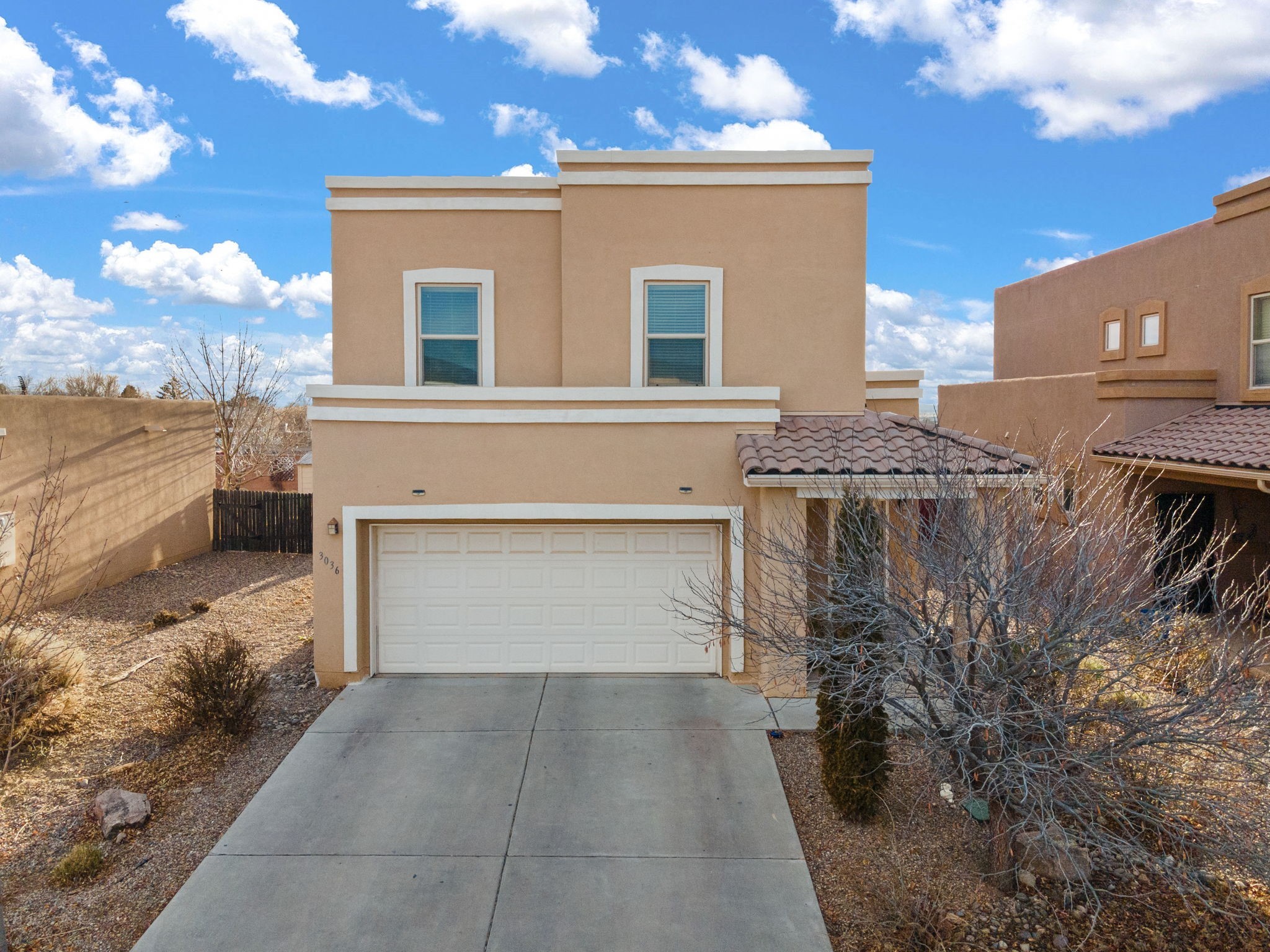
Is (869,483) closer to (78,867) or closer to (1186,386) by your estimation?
(78,867)

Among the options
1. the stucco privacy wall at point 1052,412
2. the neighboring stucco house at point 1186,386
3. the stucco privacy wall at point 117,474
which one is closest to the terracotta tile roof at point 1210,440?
the neighboring stucco house at point 1186,386

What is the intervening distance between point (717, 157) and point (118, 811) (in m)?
10.4

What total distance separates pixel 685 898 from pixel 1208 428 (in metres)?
12.2

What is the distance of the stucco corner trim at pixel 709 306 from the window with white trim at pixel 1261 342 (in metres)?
9.96

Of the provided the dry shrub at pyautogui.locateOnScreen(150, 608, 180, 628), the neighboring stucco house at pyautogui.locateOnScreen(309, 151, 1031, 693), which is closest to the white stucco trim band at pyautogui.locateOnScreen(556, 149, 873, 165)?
the neighboring stucco house at pyautogui.locateOnScreen(309, 151, 1031, 693)

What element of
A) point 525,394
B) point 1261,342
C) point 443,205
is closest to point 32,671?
point 525,394

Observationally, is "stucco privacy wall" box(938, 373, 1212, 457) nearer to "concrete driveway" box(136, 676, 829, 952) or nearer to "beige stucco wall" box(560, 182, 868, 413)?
"beige stucco wall" box(560, 182, 868, 413)

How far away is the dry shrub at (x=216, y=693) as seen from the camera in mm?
8531

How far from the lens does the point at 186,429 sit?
704 inches

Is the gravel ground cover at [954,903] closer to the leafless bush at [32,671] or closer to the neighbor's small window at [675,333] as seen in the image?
the neighbor's small window at [675,333]

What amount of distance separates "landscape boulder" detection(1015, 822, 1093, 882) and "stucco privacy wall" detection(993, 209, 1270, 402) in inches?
453

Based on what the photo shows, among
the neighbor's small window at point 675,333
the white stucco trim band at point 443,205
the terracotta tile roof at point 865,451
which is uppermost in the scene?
the white stucco trim band at point 443,205

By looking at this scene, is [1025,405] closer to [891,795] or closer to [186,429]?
[891,795]

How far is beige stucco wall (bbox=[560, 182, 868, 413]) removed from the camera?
10.9 meters
